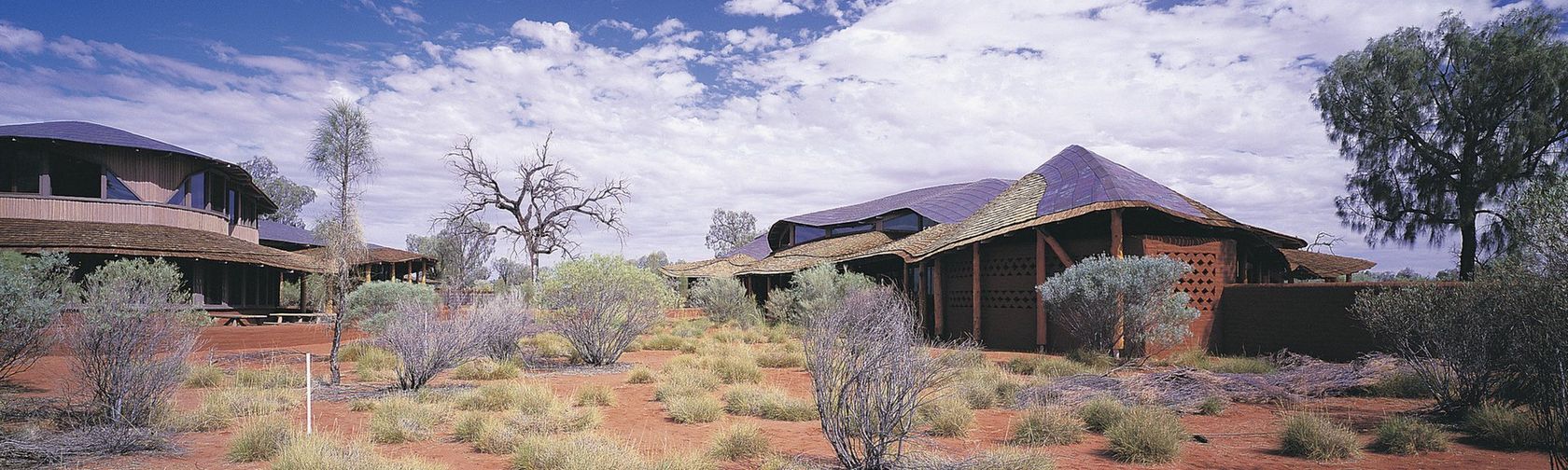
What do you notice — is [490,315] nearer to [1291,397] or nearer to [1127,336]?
[1127,336]

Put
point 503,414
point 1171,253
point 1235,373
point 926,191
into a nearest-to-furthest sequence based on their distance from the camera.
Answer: point 503,414
point 1235,373
point 1171,253
point 926,191

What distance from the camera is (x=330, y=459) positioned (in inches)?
231

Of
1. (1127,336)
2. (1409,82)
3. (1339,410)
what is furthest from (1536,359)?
(1409,82)

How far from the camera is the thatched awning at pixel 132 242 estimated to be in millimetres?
17609

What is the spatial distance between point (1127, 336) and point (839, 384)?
8.52 meters

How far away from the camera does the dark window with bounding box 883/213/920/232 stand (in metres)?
31.8

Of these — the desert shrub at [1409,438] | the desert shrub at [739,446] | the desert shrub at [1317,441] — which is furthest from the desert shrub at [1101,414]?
the desert shrub at [739,446]

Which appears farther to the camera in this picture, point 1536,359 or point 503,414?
point 503,414

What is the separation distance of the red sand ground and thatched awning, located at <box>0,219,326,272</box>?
8.65 meters

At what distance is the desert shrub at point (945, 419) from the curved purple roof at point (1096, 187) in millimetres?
8314

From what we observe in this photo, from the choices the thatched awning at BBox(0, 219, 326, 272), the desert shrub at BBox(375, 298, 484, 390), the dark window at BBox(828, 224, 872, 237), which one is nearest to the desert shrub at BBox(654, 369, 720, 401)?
the desert shrub at BBox(375, 298, 484, 390)

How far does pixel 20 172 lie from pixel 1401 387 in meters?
29.0

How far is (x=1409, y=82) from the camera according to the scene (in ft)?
81.0

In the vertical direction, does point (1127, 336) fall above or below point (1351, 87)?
below
